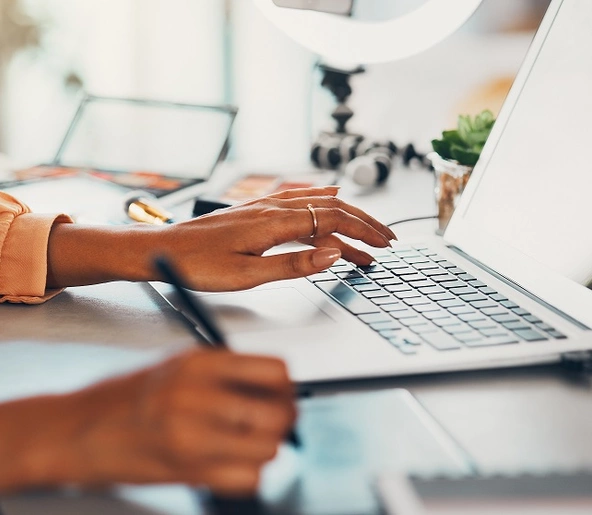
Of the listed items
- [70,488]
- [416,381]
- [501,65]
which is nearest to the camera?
[70,488]

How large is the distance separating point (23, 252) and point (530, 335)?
0.45m

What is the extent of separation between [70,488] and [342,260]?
437 mm

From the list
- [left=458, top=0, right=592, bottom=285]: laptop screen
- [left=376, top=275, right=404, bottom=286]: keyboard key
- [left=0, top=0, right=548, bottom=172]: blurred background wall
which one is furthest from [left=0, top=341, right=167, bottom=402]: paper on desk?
[left=0, top=0, right=548, bottom=172]: blurred background wall

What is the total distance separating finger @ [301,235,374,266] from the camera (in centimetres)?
73

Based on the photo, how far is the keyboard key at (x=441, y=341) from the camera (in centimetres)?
53

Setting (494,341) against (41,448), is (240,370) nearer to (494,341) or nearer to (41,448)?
(41,448)

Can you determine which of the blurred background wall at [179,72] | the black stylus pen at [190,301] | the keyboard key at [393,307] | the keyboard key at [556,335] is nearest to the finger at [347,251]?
the keyboard key at [393,307]

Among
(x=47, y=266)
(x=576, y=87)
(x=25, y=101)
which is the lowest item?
(x=25, y=101)

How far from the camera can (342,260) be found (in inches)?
30.0

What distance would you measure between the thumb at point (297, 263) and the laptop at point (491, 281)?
0.02 m

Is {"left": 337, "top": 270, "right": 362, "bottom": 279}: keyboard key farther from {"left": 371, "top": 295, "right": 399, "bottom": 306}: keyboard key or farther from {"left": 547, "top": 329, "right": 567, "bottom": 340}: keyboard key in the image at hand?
{"left": 547, "top": 329, "right": 567, "bottom": 340}: keyboard key

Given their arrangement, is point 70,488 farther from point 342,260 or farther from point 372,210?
point 372,210

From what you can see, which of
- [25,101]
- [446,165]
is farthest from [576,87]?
[25,101]

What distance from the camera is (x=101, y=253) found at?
0.69 m
